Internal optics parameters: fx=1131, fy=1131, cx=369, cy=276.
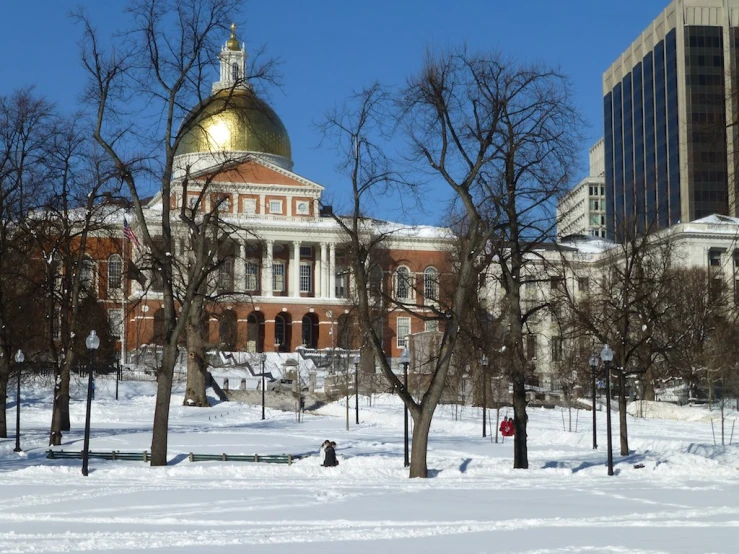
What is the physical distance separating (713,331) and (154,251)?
144 ft

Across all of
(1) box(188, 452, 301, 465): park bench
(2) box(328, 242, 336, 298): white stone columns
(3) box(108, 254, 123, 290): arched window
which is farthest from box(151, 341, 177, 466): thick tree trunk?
(2) box(328, 242, 336, 298): white stone columns

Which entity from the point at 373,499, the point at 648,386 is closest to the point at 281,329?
the point at 648,386

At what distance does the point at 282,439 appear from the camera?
132 feet

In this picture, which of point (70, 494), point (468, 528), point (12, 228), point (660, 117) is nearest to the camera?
point (468, 528)

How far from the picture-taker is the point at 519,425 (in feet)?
94.6

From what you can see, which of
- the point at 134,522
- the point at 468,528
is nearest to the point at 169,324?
the point at 134,522

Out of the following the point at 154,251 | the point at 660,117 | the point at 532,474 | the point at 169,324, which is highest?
the point at 660,117

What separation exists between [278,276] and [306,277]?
279 centimetres

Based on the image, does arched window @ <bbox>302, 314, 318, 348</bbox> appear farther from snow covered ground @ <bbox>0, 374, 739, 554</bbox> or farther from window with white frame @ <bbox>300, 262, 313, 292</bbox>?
snow covered ground @ <bbox>0, 374, 739, 554</bbox>

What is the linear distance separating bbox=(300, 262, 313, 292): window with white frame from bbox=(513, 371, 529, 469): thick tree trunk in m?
79.4

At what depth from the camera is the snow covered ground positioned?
16094 millimetres

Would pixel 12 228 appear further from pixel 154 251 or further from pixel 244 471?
pixel 244 471

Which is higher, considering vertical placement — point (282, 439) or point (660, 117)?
point (660, 117)

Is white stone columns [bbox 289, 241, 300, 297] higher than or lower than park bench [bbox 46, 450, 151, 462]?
higher
